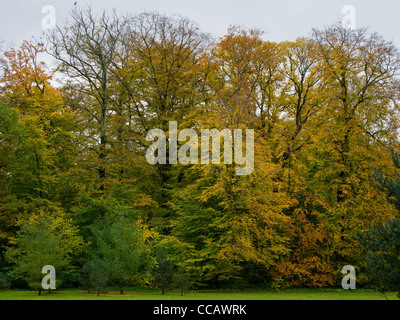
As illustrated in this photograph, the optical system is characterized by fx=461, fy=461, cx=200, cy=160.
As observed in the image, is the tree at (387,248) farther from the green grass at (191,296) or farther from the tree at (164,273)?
the tree at (164,273)

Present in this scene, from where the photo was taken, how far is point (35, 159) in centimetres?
3072

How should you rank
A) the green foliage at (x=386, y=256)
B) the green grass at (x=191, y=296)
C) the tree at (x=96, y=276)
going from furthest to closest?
the tree at (x=96, y=276), the green grass at (x=191, y=296), the green foliage at (x=386, y=256)

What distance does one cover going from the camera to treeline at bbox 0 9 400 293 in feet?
80.0

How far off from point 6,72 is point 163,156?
535 inches

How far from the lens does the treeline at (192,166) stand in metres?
24.4

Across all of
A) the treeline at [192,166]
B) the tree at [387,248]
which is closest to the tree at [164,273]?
the treeline at [192,166]

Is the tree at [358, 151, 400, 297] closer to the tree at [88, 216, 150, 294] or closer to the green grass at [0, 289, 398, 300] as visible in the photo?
the green grass at [0, 289, 398, 300]

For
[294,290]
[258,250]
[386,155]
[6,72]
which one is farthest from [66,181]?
[386,155]

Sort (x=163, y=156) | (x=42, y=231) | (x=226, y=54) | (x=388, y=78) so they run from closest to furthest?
(x=42, y=231) → (x=388, y=78) → (x=163, y=156) → (x=226, y=54)

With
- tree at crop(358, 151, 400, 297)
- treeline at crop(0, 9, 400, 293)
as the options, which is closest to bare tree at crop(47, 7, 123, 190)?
treeline at crop(0, 9, 400, 293)

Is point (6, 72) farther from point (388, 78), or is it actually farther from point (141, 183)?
point (388, 78)

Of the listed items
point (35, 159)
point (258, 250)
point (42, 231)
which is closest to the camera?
point (42, 231)

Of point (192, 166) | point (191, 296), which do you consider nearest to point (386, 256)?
point (191, 296)

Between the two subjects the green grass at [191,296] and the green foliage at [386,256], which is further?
the green grass at [191,296]
